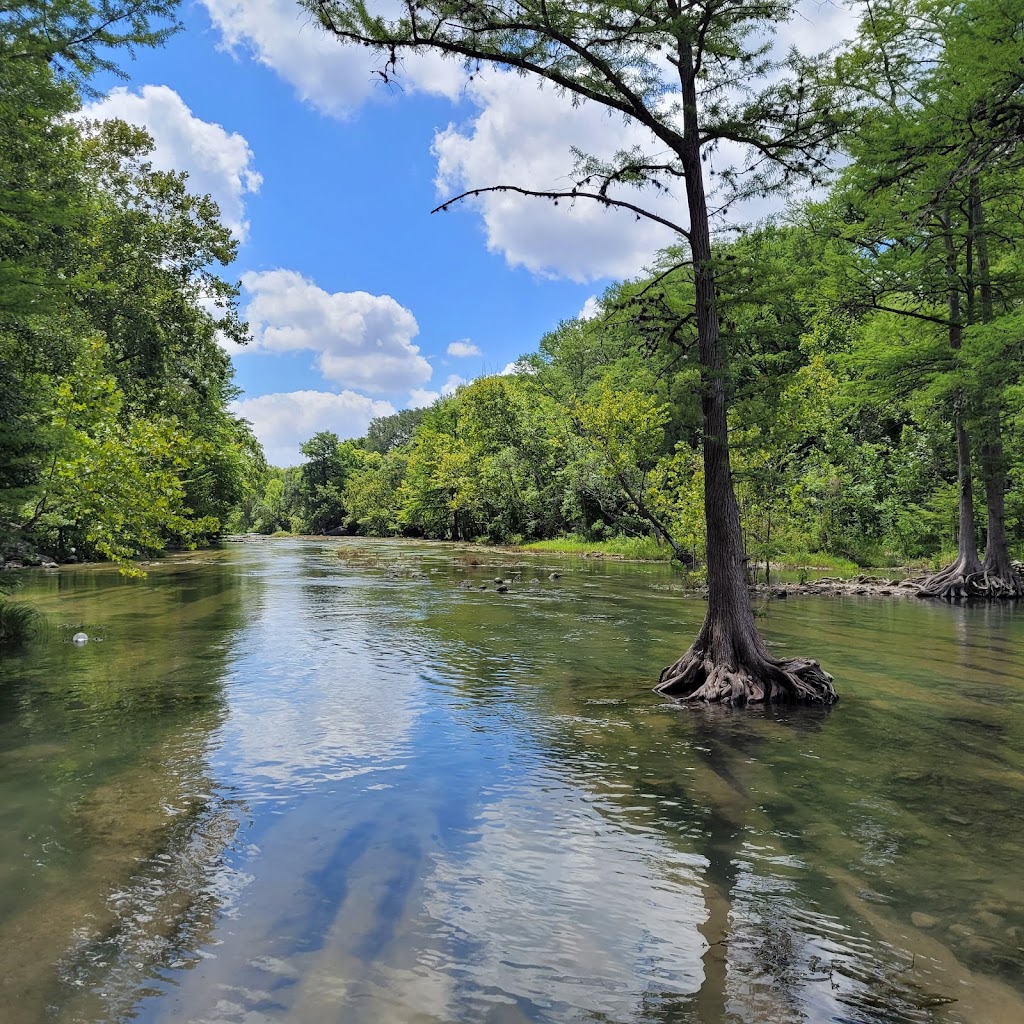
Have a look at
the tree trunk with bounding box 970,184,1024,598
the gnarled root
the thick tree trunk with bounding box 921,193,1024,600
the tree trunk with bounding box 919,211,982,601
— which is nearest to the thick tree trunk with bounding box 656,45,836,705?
the gnarled root

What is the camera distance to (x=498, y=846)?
5664mm

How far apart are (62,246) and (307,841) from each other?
14.6 m

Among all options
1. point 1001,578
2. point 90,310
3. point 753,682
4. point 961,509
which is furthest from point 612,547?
point 753,682

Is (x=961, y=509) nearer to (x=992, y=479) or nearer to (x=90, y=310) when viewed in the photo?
(x=992, y=479)

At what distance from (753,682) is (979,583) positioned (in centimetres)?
1580

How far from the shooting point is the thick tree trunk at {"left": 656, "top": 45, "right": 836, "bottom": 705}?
9.95 metres

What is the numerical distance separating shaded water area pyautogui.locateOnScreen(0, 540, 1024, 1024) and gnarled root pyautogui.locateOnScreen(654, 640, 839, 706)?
425 mm

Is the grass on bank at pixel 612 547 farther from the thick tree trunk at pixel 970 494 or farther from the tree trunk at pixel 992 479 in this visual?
the tree trunk at pixel 992 479

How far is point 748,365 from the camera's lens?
35.0 feet

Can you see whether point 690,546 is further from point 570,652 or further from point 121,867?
point 121,867

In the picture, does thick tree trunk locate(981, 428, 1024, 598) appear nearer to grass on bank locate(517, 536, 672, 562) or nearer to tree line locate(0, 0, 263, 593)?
grass on bank locate(517, 536, 672, 562)

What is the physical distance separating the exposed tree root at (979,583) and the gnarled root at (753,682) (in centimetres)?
1428

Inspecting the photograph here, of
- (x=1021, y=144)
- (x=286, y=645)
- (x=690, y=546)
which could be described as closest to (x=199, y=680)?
(x=286, y=645)

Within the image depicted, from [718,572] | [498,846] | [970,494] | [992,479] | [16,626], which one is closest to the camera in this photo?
[498,846]
